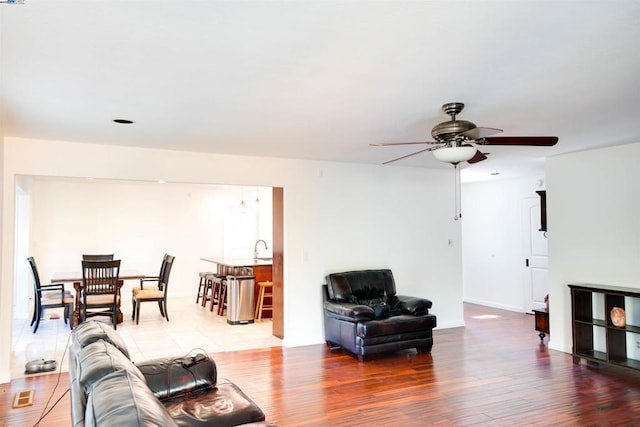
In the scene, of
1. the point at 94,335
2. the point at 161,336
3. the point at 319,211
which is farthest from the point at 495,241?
the point at 94,335

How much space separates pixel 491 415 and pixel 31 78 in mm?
4134

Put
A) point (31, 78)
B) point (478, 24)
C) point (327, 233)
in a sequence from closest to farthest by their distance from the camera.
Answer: point (478, 24) → point (31, 78) → point (327, 233)

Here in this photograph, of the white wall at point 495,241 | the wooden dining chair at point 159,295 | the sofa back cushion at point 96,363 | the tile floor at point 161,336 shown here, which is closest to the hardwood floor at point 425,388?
the tile floor at point 161,336

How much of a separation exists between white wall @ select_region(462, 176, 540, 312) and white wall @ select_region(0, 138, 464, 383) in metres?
1.81

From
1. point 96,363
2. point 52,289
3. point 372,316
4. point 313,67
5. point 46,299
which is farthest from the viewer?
point 52,289

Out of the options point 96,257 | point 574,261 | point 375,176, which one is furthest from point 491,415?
point 96,257

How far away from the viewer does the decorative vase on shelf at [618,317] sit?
467 cm

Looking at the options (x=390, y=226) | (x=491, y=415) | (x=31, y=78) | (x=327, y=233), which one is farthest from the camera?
(x=390, y=226)

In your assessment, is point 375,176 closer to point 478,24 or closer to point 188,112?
point 188,112

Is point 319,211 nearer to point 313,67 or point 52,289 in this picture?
point 313,67

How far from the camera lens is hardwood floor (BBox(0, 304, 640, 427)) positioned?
11.4ft

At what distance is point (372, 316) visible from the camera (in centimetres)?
516

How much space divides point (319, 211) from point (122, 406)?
489 centimetres

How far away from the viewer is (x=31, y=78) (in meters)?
2.78
